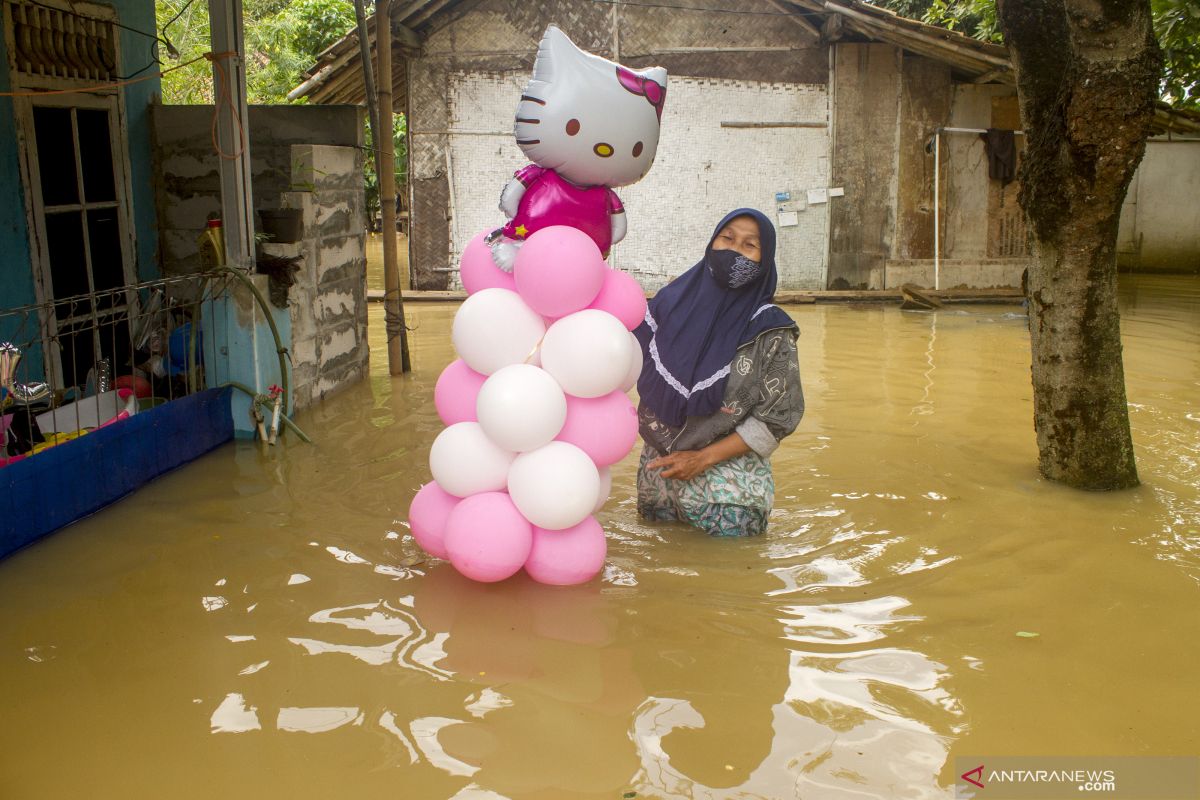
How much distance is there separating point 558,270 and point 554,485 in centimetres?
77

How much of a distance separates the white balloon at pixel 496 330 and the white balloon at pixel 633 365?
0.35 metres

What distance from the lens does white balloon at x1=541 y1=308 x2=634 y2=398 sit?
3738 mm

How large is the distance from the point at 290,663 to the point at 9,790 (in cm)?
91

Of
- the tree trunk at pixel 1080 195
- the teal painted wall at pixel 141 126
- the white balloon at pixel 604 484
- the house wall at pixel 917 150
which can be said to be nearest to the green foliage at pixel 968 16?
the house wall at pixel 917 150

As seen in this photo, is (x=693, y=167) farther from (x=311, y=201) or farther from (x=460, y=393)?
(x=460, y=393)

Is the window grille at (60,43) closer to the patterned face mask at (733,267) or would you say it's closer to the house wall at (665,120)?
the patterned face mask at (733,267)

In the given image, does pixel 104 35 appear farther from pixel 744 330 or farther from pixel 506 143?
pixel 506 143

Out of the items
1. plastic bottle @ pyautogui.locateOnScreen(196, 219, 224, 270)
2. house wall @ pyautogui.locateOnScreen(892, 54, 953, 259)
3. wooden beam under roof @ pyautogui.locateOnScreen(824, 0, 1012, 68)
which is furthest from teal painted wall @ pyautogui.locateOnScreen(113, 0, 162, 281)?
house wall @ pyautogui.locateOnScreen(892, 54, 953, 259)

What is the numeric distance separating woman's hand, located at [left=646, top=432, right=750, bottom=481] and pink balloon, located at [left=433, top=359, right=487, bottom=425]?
2.97ft

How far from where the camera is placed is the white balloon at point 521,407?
12.1 feet

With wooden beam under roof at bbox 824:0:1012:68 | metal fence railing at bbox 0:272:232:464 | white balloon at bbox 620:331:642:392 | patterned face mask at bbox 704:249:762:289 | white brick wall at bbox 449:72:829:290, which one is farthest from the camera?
white brick wall at bbox 449:72:829:290

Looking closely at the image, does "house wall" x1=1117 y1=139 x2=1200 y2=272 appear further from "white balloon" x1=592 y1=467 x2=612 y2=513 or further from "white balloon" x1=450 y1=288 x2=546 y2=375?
"white balloon" x1=450 y1=288 x2=546 y2=375

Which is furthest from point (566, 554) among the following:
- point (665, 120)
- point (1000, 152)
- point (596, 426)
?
point (1000, 152)

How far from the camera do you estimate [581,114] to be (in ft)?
12.3
